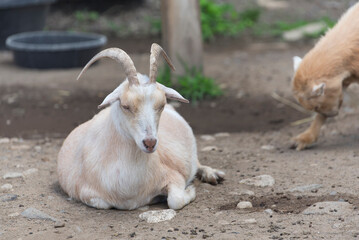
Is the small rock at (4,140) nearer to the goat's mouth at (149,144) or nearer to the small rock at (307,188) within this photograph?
the goat's mouth at (149,144)

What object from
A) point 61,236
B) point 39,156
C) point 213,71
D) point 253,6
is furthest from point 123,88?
point 253,6

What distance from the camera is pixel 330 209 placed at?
4.58 metres

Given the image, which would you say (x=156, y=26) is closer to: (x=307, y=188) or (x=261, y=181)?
(x=261, y=181)

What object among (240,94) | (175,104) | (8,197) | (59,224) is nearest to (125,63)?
(59,224)

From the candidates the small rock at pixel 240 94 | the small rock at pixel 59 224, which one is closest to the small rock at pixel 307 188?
the small rock at pixel 59 224

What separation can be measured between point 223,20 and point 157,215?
936cm

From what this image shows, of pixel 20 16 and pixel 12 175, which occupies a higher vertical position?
pixel 20 16

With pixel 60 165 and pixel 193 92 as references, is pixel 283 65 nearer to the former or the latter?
pixel 193 92

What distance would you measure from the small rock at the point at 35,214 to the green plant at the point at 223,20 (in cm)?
850

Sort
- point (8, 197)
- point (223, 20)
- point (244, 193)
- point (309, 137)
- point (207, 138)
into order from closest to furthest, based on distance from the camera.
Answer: point (8, 197) → point (244, 193) → point (309, 137) → point (207, 138) → point (223, 20)

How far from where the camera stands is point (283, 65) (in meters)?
10.5

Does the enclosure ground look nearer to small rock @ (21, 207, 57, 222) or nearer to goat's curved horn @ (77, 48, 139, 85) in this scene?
small rock @ (21, 207, 57, 222)

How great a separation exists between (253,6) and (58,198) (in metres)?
10.6

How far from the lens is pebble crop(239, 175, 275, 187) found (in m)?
5.42
